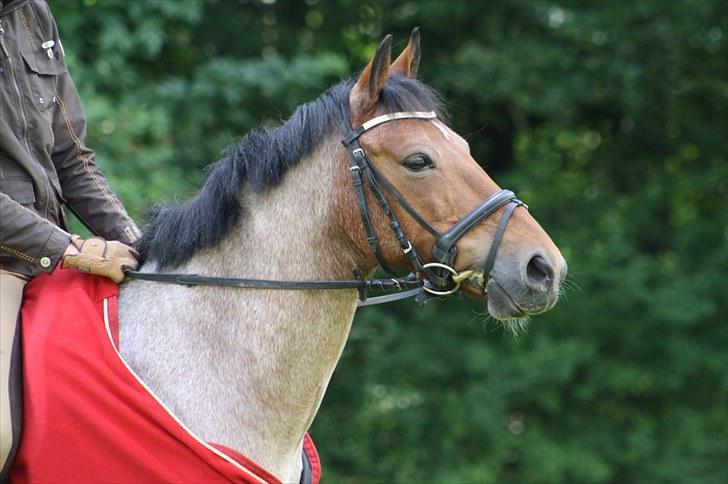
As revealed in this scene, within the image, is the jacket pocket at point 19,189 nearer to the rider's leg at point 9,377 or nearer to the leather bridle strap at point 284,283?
the rider's leg at point 9,377

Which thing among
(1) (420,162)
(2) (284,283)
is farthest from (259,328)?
(1) (420,162)

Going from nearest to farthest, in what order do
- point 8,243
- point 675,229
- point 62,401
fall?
point 62,401
point 8,243
point 675,229

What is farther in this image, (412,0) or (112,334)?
(412,0)

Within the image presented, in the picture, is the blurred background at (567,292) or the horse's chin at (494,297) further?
the blurred background at (567,292)

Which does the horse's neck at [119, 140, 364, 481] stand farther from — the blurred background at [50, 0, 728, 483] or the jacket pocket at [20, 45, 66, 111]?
the blurred background at [50, 0, 728, 483]

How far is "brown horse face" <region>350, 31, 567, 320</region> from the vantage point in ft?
10.3

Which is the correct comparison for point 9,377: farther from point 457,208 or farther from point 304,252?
point 457,208

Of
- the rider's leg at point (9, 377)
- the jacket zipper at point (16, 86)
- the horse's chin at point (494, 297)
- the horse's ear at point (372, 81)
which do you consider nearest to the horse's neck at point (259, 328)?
the horse's ear at point (372, 81)

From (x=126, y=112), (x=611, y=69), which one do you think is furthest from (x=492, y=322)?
(x=126, y=112)

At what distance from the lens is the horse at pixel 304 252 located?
10.5ft

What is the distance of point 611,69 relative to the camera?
980 cm

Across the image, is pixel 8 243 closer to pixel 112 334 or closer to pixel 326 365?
pixel 112 334

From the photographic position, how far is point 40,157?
11.5 feet

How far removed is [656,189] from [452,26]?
2802mm
